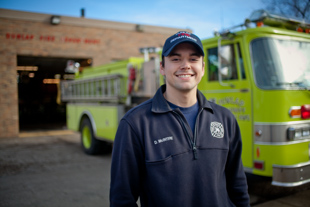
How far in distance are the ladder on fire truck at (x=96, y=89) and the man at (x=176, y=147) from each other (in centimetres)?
522

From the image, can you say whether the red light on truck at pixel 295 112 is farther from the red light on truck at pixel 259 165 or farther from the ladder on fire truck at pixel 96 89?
the ladder on fire truck at pixel 96 89

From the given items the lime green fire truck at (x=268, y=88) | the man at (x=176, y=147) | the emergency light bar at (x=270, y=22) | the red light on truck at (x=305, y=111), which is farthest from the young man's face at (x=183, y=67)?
the red light on truck at (x=305, y=111)

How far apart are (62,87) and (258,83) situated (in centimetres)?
810

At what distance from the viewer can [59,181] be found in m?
5.59

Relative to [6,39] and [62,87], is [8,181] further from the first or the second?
[6,39]

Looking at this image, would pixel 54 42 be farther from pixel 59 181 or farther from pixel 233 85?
pixel 233 85

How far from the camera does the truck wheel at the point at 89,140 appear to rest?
25.8 ft

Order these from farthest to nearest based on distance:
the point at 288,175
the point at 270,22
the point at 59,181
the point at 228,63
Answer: the point at 59,181 → the point at 270,22 → the point at 228,63 → the point at 288,175

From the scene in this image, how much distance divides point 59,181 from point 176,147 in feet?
15.0

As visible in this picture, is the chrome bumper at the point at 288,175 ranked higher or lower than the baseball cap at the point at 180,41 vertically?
lower

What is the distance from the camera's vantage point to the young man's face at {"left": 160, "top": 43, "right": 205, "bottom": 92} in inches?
73.0

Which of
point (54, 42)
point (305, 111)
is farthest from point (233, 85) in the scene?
point (54, 42)

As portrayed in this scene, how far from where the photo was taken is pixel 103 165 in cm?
686

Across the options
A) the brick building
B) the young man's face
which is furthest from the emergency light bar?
the brick building
